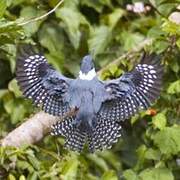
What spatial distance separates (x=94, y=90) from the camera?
214 cm

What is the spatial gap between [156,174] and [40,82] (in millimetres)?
608

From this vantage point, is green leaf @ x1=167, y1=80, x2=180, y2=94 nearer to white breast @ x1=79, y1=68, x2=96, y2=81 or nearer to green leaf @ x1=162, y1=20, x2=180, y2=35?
green leaf @ x1=162, y1=20, x2=180, y2=35

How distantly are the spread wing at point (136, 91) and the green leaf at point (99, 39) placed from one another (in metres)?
0.81

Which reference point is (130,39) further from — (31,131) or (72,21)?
(31,131)

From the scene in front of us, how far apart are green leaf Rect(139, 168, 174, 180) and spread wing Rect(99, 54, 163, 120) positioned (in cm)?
43

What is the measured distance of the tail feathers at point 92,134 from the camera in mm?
2289

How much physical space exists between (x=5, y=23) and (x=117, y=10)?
41.3 inches

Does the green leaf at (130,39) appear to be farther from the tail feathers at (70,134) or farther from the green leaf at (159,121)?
the tail feathers at (70,134)

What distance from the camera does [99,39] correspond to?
3.14 m

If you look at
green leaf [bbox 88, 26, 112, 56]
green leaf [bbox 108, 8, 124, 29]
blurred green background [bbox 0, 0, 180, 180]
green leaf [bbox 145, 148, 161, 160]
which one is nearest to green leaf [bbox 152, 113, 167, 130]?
blurred green background [bbox 0, 0, 180, 180]

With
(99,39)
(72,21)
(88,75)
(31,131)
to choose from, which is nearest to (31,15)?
(72,21)

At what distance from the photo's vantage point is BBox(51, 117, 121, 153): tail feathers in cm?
229

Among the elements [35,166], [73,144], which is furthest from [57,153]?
[73,144]

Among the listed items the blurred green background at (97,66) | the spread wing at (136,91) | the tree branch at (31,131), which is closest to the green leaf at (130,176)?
the blurred green background at (97,66)
